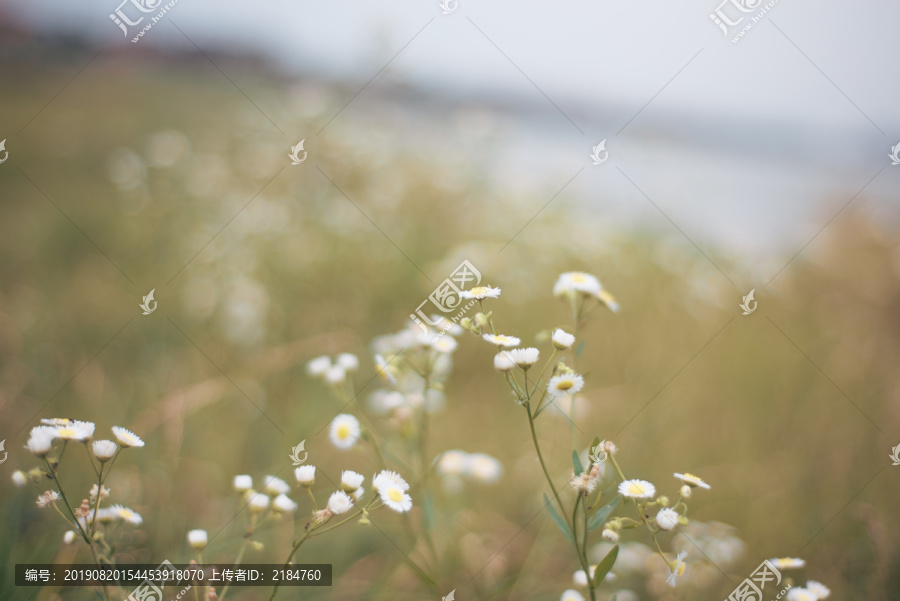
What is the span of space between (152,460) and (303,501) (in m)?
0.47

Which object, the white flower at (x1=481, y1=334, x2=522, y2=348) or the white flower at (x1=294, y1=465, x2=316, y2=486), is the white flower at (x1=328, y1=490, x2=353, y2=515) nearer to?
the white flower at (x1=294, y1=465, x2=316, y2=486)

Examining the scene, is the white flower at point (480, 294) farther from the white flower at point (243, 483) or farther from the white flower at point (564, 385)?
the white flower at point (243, 483)

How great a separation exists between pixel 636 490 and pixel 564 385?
207mm

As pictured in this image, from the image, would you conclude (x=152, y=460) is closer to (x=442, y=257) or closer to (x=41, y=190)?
(x=442, y=257)

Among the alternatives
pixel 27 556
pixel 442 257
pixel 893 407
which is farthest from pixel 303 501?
pixel 893 407

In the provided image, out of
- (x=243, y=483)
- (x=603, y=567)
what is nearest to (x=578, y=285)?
(x=603, y=567)

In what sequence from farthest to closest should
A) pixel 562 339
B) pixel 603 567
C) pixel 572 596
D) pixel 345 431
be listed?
pixel 345 431, pixel 572 596, pixel 562 339, pixel 603 567

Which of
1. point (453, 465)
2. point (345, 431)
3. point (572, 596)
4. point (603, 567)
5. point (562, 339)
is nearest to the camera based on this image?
point (603, 567)

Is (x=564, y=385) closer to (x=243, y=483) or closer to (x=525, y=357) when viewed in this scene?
(x=525, y=357)

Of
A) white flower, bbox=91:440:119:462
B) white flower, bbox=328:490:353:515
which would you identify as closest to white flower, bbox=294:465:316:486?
white flower, bbox=328:490:353:515

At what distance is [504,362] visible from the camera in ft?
3.12

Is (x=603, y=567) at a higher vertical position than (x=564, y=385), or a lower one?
lower

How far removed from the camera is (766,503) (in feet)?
5.80

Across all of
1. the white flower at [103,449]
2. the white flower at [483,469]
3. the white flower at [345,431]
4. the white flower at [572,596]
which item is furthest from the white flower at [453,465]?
the white flower at [103,449]
